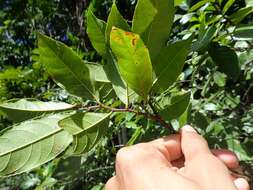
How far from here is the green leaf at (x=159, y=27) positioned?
0.65 metres

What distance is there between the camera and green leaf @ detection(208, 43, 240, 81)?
1035 mm

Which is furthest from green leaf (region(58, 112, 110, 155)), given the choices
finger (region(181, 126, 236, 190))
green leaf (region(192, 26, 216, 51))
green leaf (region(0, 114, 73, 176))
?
green leaf (region(192, 26, 216, 51))

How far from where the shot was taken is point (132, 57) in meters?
0.60

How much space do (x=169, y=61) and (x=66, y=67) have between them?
15 cm

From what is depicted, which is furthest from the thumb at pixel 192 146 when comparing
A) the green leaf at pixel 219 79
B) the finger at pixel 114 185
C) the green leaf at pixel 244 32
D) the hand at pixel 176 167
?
the green leaf at pixel 219 79

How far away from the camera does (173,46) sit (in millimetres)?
674

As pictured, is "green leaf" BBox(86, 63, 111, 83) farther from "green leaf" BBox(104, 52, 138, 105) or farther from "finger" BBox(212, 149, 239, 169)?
"finger" BBox(212, 149, 239, 169)

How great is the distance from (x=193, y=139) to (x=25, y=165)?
9.4 inches

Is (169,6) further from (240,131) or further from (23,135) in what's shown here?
(240,131)

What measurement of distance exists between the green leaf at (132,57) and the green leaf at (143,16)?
50 millimetres

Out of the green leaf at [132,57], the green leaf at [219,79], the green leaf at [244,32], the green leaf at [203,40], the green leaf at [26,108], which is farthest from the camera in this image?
the green leaf at [219,79]

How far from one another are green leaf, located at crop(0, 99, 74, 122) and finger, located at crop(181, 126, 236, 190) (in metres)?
0.18

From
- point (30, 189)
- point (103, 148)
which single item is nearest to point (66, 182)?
point (103, 148)

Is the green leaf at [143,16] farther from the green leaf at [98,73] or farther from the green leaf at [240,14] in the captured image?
the green leaf at [240,14]
